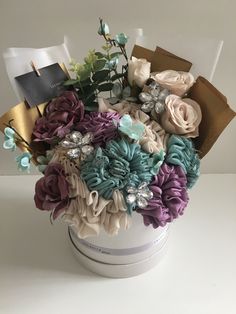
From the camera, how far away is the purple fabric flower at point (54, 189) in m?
0.63

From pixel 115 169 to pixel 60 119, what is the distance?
0.13 metres

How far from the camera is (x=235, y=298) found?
755mm

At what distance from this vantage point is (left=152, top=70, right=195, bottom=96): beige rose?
0.70 metres

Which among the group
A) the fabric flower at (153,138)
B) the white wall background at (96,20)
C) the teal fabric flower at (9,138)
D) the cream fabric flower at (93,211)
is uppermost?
the white wall background at (96,20)

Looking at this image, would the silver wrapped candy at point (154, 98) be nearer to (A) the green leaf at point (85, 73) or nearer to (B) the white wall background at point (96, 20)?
(A) the green leaf at point (85, 73)

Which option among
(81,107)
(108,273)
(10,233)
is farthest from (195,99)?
(10,233)

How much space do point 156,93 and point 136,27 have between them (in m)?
0.25

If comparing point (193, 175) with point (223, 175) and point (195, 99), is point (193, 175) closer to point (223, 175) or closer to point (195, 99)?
point (195, 99)

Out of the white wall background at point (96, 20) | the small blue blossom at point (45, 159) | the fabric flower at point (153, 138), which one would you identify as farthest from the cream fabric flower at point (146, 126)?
the white wall background at point (96, 20)

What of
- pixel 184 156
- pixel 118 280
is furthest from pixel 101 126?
pixel 118 280

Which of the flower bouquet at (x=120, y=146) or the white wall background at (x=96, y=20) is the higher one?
the white wall background at (x=96, y=20)

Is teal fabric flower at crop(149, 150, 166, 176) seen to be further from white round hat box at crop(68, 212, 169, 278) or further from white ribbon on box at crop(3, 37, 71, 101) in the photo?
white ribbon on box at crop(3, 37, 71, 101)

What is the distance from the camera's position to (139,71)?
0.71 metres

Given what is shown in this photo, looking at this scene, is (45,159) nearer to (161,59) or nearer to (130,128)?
(130,128)
